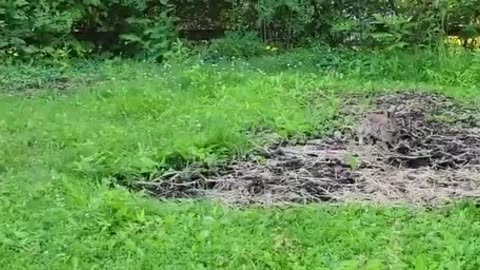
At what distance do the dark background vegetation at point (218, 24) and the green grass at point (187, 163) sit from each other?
61 centimetres

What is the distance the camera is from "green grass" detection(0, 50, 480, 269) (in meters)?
2.95

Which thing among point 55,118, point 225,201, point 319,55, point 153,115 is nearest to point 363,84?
point 319,55

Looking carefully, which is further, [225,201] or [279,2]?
[279,2]

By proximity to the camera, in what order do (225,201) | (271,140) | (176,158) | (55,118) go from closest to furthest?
(225,201) < (176,158) < (271,140) < (55,118)

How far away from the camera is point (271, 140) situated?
447 centimetres

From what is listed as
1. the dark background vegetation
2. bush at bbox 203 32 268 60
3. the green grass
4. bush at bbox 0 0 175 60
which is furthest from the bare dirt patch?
bush at bbox 0 0 175 60

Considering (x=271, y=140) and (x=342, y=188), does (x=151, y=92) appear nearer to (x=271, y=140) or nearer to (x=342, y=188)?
(x=271, y=140)

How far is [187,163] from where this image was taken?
4102 millimetres

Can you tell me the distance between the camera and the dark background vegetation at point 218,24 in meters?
7.56

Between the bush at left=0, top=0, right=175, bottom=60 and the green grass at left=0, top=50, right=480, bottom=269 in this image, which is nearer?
the green grass at left=0, top=50, right=480, bottom=269

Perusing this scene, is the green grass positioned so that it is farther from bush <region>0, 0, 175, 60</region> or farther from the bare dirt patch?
bush <region>0, 0, 175, 60</region>

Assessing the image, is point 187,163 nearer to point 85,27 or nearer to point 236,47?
point 236,47

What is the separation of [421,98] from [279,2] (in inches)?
106

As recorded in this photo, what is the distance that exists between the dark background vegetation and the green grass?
0.61m
